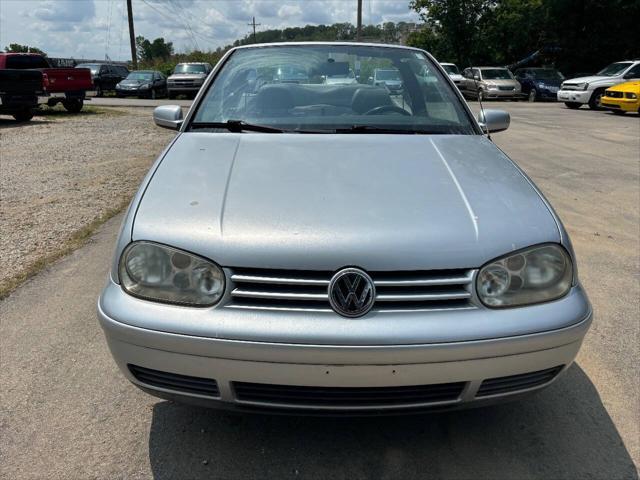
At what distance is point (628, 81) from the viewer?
62.4 ft

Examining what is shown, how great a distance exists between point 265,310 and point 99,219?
4355 millimetres

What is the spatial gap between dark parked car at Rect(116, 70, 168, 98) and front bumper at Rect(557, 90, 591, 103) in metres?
18.0

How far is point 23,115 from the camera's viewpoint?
16219mm

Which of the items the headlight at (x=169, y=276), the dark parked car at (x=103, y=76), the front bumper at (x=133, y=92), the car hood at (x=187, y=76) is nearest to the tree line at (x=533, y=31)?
the car hood at (x=187, y=76)

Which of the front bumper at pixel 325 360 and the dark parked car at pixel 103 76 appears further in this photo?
the dark parked car at pixel 103 76

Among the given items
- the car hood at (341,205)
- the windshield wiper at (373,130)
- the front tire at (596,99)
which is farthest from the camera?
the front tire at (596,99)

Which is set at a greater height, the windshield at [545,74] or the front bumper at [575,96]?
the windshield at [545,74]

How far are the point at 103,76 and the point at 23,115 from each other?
13.5 meters

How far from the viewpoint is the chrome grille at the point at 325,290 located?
1967mm

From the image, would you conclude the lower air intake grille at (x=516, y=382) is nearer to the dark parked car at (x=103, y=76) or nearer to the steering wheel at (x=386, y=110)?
the steering wheel at (x=386, y=110)

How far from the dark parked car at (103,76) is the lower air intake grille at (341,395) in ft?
96.6

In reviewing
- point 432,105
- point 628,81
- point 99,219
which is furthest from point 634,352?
point 628,81

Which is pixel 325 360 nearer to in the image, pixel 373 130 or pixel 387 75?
pixel 373 130

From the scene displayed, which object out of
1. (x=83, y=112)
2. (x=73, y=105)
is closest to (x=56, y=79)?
(x=73, y=105)
